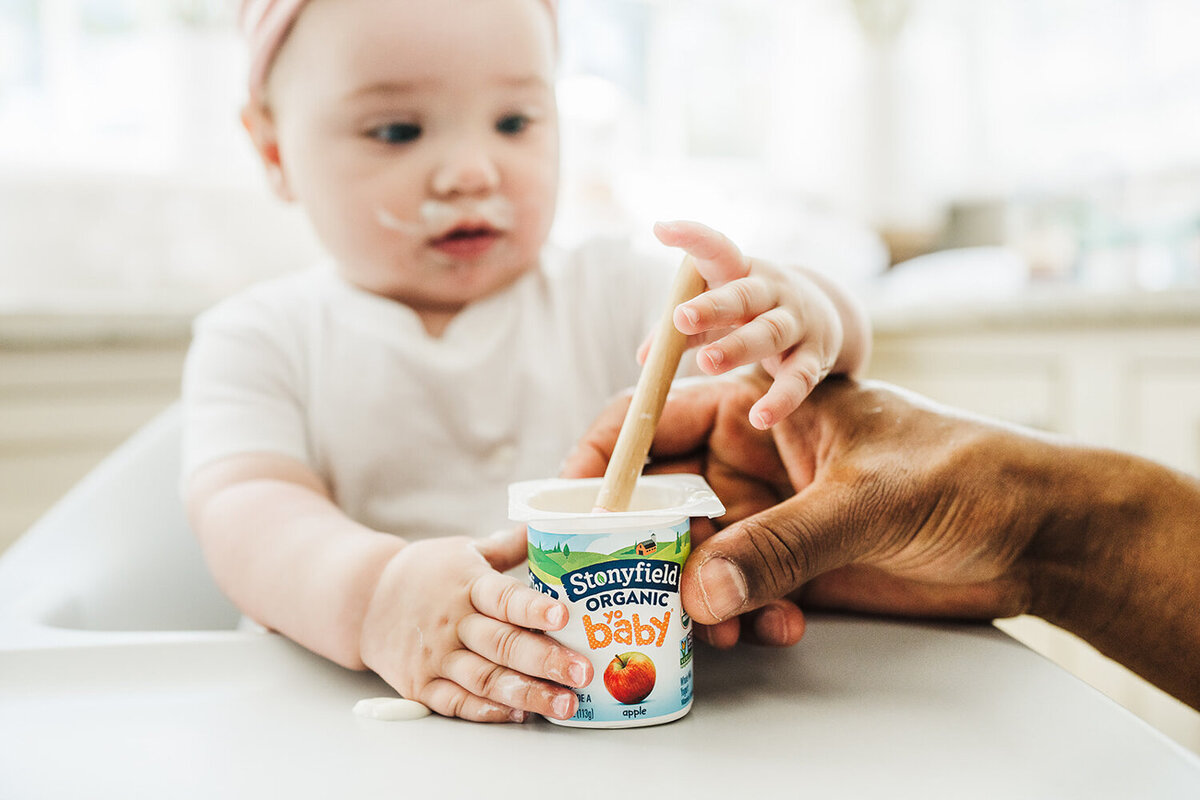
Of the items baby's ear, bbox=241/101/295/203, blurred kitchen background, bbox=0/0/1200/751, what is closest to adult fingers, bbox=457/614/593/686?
baby's ear, bbox=241/101/295/203

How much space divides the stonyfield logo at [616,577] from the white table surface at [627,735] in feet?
0.21

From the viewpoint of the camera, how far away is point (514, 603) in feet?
1.49

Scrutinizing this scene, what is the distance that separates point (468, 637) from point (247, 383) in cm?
41

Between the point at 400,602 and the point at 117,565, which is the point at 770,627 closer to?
the point at 400,602

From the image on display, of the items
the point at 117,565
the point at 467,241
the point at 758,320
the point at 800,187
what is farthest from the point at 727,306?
the point at 800,187

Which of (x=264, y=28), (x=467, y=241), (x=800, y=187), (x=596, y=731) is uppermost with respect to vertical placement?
(x=800, y=187)

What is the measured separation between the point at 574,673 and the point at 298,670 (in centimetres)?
18

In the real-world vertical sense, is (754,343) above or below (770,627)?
above

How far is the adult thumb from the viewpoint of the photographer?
1.45ft

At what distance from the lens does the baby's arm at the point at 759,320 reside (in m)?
0.49

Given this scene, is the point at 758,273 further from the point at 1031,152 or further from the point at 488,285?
the point at 1031,152

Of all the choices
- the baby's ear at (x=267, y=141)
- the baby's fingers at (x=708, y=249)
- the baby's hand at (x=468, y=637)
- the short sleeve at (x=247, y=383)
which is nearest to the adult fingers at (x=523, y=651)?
the baby's hand at (x=468, y=637)

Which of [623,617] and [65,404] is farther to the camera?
[65,404]

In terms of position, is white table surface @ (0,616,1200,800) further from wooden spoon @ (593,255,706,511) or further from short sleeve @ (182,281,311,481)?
short sleeve @ (182,281,311,481)
